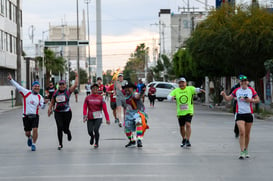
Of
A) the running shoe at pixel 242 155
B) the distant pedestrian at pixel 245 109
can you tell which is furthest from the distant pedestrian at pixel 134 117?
the running shoe at pixel 242 155

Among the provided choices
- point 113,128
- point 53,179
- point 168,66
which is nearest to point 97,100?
point 53,179

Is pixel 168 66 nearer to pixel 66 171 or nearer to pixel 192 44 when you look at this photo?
pixel 192 44

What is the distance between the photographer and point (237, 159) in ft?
38.9

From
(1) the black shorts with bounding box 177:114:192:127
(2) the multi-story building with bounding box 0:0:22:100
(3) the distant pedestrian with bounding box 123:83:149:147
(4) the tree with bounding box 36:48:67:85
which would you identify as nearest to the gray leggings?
(3) the distant pedestrian with bounding box 123:83:149:147

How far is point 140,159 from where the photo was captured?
39.1 ft

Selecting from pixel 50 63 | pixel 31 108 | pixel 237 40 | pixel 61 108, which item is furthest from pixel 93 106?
pixel 50 63

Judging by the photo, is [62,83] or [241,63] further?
[241,63]

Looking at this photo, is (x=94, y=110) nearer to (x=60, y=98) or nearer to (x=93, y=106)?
(x=93, y=106)

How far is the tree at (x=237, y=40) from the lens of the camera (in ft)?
101

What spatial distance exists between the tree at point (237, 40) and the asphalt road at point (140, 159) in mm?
13600

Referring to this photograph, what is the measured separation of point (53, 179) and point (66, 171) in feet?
2.87

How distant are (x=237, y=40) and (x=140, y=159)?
20.2 m

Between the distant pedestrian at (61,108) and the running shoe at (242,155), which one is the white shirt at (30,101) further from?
the running shoe at (242,155)

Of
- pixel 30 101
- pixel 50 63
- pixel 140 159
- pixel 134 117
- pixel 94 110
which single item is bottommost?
pixel 140 159
